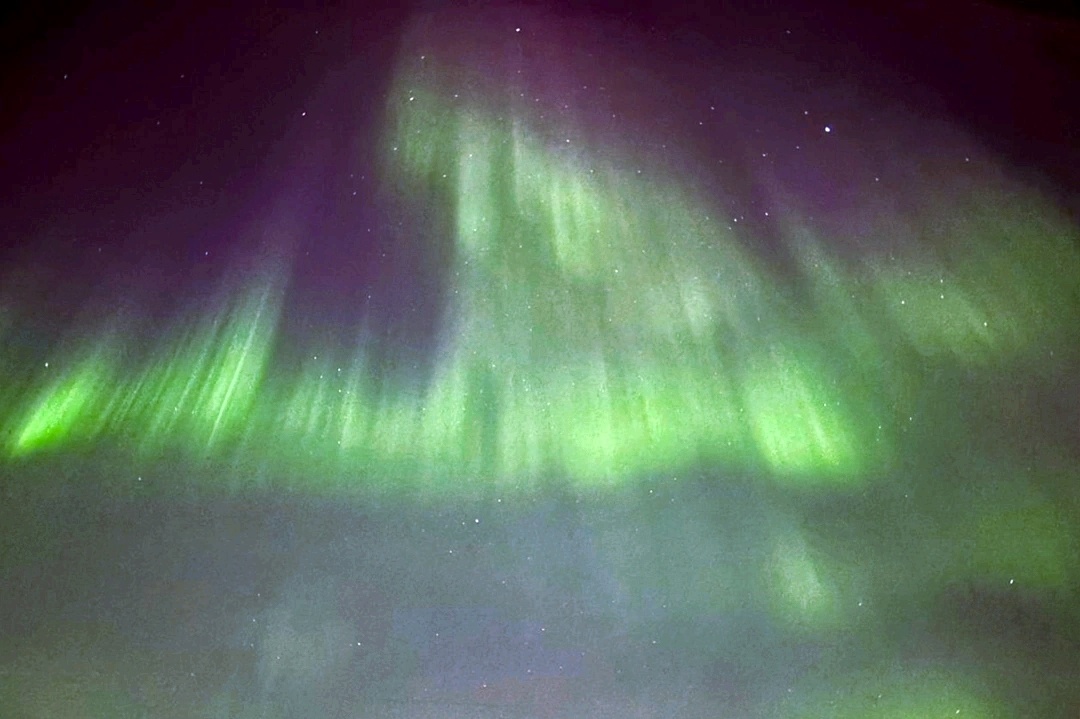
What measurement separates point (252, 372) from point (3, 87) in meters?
0.52

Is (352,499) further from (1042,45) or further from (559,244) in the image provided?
(1042,45)

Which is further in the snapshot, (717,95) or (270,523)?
(717,95)

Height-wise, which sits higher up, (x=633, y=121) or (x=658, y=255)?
(x=633, y=121)

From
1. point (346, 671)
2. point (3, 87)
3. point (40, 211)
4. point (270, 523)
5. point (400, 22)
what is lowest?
point (346, 671)

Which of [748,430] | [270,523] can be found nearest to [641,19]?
[748,430]

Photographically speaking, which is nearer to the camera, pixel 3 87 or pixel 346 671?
pixel 346 671

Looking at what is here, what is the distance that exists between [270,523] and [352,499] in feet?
0.31

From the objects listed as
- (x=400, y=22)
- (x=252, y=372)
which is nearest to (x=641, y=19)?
(x=400, y=22)

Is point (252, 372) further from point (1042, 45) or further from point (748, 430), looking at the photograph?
point (1042, 45)

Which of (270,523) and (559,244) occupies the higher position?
(559,244)

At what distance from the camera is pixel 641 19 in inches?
48.2

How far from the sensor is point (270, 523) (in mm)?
1074

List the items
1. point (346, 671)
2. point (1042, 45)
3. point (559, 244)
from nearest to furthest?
point (346, 671) < point (559, 244) < point (1042, 45)

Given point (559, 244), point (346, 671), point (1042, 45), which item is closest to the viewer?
point (346, 671)
